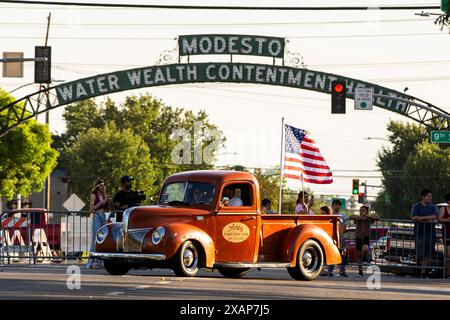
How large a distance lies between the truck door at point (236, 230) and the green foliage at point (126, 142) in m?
81.5

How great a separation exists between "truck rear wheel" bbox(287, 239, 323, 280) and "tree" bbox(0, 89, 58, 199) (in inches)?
1915

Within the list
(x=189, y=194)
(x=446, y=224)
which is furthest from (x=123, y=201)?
(x=446, y=224)

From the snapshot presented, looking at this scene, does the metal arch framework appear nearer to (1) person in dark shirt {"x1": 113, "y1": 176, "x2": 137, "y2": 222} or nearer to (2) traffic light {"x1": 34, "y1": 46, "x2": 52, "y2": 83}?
(2) traffic light {"x1": 34, "y1": 46, "x2": 52, "y2": 83}

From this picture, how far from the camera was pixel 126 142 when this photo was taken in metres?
109

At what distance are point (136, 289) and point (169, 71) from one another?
33.3 metres

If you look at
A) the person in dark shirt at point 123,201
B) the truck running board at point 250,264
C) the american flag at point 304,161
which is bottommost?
the truck running board at point 250,264

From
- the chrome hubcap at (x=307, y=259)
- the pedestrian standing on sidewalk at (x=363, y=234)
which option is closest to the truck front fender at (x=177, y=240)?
the chrome hubcap at (x=307, y=259)

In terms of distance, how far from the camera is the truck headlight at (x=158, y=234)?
20922 millimetres

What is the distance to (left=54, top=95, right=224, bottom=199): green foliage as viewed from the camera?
107 m

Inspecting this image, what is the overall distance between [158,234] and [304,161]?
1591 cm

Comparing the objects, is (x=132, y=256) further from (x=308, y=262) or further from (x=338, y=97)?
(x=338, y=97)

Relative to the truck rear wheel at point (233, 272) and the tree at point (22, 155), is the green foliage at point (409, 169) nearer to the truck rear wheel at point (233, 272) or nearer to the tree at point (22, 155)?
the tree at point (22, 155)

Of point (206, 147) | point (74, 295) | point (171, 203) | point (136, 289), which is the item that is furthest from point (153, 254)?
point (206, 147)
